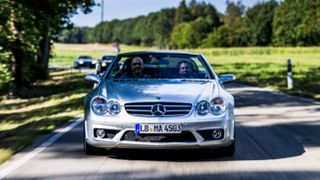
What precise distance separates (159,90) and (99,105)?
2.61 feet

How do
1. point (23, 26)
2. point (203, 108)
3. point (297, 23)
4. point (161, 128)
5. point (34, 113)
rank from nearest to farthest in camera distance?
point (161, 128) < point (203, 108) < point (34, 113) < point (23, 26) < point (297, 23)

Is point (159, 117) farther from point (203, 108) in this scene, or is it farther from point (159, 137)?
point (203, 108)

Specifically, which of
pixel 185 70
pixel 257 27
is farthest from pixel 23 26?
pixel 257 27

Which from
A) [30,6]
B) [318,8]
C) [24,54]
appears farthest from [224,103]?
[318,8]

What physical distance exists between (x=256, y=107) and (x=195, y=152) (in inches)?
277

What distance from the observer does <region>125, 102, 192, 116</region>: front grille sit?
735cm

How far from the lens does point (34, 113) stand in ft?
62.2

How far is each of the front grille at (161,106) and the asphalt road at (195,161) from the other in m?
0.64

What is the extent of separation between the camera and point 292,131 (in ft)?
34.2

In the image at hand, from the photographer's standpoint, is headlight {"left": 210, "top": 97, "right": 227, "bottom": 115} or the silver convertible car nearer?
the silver convertible car

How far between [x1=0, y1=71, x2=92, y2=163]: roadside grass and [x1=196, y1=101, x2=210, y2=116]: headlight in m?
2.66

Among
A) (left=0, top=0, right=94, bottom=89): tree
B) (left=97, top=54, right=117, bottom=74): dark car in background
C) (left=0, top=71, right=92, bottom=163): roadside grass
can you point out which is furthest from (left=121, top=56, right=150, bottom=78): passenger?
(left=0, top=0, right=94, bottom=89): tree

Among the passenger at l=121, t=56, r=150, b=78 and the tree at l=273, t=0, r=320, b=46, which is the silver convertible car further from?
the tree at l=273, t=0, r=320, b=46

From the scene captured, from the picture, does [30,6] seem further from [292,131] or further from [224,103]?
[224,103]
